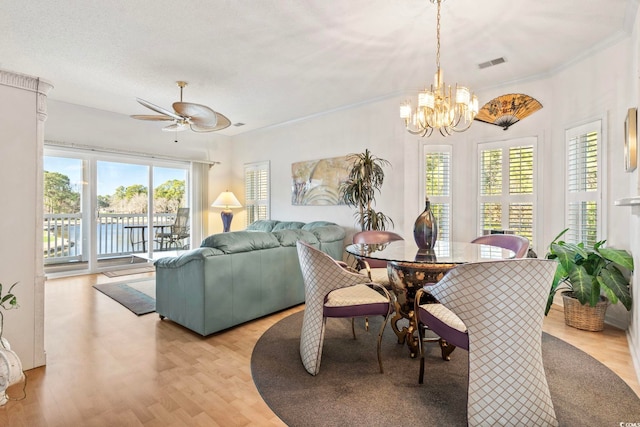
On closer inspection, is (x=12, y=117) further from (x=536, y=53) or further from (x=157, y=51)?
(x=536, y=53)

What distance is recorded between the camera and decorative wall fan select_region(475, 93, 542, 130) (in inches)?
153

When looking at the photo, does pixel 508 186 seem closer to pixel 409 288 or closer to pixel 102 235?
pixel 409 288

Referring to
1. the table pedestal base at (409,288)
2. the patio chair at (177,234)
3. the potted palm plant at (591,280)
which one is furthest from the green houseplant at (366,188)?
the patio chair at (177,234)

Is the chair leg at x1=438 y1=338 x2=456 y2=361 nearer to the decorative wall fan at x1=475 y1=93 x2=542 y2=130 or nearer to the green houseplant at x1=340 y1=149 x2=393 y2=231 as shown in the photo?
the green houseplant at x1=340 y1=149 x2=393 y2=231

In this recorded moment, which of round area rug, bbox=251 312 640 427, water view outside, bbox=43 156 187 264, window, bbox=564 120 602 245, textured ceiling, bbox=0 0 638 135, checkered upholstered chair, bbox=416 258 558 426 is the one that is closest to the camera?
checkered upholstered chair, bbox=416 258 558 426

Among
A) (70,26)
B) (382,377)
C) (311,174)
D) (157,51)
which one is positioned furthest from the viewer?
(311,174)

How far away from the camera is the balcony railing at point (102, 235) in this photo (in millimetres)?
5273

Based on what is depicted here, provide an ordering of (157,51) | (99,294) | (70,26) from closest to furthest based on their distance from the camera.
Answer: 1. (70,26)
2. (157,51)
3. (99,294)

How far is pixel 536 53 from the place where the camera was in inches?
131

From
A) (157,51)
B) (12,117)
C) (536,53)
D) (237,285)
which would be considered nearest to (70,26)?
(157,51)

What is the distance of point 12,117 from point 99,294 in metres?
2.76

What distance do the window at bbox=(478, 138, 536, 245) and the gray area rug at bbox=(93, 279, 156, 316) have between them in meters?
4.29

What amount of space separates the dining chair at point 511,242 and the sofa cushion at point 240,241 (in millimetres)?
2060

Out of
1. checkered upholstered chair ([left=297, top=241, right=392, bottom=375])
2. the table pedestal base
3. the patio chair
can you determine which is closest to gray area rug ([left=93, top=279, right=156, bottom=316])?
the patio chair
